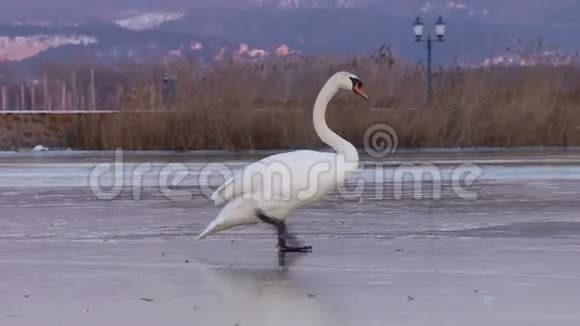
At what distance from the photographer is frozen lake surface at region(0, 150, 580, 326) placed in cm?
855

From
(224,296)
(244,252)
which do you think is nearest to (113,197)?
(244,252)

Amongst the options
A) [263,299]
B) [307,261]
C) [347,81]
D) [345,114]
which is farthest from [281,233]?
[345,114]

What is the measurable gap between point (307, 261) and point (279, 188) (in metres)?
0.79

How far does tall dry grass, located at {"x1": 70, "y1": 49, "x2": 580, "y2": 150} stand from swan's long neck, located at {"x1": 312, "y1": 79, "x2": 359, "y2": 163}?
66.4ft

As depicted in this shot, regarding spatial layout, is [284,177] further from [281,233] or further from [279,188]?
[281,233]

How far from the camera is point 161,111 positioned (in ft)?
113

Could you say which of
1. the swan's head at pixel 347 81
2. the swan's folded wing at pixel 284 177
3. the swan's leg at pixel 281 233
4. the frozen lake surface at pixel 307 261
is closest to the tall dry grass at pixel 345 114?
the frozen lake surface at pixel 307 261

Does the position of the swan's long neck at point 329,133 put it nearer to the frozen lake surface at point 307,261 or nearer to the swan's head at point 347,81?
the swan's head at point 347,81

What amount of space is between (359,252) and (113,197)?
7319 mm

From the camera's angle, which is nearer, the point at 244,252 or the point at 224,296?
the point at 224,296

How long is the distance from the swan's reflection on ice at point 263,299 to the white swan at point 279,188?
3.46 feet

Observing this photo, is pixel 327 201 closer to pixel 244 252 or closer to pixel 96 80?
pixel 244 252

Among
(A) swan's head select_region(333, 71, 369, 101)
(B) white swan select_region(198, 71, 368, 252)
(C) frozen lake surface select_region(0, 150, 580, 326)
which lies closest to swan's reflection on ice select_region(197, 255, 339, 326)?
(C) frozen lake surface select_region(0, 150, 580, 326)

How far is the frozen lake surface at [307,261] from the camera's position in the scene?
28.0 ft
